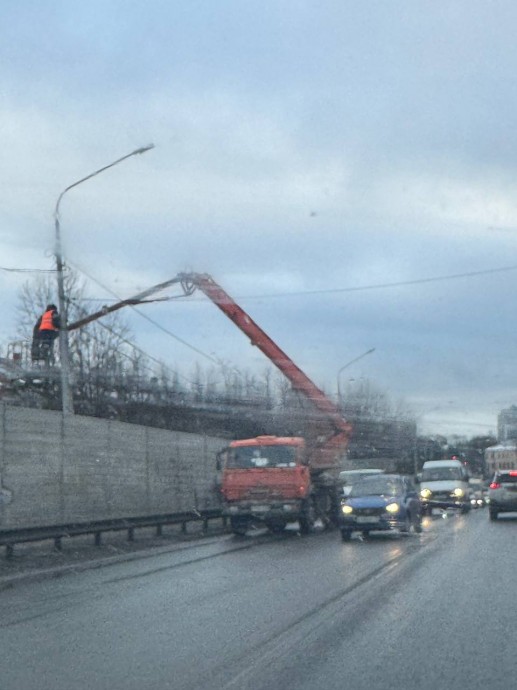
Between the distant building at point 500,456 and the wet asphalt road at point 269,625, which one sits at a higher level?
the distant building at point 500,456

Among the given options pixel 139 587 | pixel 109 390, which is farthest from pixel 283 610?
pixel 109 390

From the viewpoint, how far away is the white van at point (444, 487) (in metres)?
43.8

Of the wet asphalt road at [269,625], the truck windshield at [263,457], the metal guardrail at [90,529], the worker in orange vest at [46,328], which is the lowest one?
the wet asphalt road at [269,625]

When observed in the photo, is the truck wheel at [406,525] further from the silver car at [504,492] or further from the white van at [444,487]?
the white van at [444,487]

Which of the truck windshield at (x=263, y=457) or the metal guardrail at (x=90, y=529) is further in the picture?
the truck windshield at (x=263, y=457)

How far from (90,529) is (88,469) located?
8.71 feet

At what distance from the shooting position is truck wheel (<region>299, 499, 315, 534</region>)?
1175 inches

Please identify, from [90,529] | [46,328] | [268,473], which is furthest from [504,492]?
[46,328]

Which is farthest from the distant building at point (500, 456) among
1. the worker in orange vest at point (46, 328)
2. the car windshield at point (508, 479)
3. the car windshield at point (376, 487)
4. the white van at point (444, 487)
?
the worker in orange vest at point (46, 328)

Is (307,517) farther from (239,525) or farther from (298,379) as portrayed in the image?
(298,379)

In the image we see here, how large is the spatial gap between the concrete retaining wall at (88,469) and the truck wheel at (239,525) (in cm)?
232

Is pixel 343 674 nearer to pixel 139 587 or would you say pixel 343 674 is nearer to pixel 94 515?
pixel 139 587

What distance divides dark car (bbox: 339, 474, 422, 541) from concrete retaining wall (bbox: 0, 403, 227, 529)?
5.66m

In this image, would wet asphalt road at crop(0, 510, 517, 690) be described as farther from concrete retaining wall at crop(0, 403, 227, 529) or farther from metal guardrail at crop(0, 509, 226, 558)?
concrete retaining wall at crop(0, 403, 227, 529)
